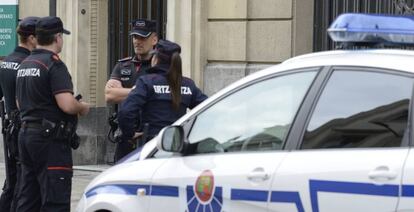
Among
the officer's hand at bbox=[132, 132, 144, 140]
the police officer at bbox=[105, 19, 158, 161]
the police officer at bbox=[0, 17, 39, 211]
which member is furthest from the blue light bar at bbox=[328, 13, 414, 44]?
the police officer at bbox=[0, 17, 39, 211]

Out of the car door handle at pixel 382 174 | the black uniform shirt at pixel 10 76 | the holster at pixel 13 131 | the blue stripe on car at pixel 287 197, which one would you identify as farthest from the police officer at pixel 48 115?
the car door handle at pixel 382 174

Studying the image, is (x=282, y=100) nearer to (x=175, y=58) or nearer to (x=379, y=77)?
(x=379, y=77)

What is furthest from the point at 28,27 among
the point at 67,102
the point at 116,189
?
the point at 116,189

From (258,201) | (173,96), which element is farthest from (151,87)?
(258,201)

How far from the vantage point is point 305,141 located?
446cm

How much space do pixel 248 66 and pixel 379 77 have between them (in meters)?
6.85

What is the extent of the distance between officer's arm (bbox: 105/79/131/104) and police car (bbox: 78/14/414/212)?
7.91 feet

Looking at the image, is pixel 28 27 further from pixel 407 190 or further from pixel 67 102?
pixel 407 190

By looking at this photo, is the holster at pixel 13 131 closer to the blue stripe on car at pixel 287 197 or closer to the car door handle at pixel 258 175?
the car door handle at pixel 258 175

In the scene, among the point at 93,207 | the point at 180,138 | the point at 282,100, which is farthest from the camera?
the point at 93,207

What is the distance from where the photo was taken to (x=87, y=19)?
1291cm

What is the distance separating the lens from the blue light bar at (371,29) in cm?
449

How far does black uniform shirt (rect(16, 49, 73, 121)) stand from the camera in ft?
22.0

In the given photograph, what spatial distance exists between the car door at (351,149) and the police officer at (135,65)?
3.30 m
